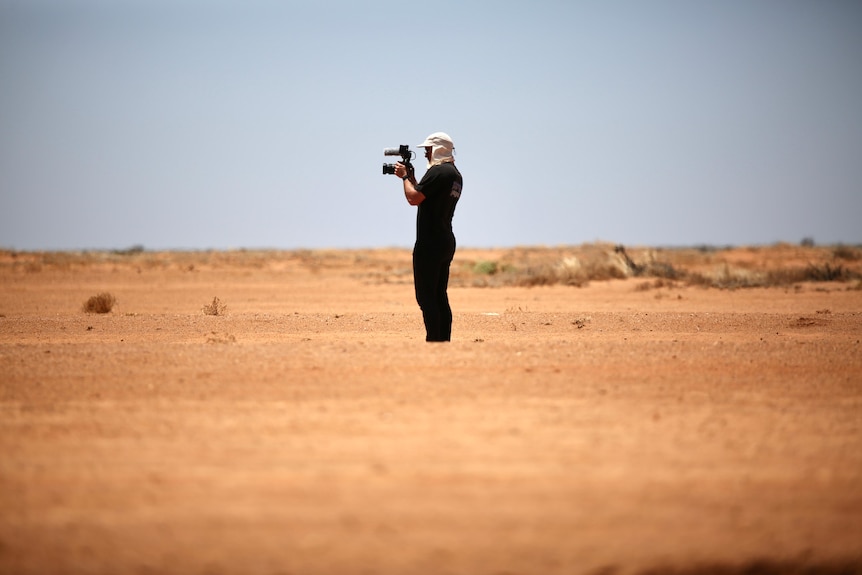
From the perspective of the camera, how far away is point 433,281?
9.59 metres

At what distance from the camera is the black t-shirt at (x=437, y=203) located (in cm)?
943

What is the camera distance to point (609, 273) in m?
30.3

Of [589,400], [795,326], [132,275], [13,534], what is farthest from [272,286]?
[13,534]

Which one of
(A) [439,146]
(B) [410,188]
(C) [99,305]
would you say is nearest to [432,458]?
(B) [410,188]

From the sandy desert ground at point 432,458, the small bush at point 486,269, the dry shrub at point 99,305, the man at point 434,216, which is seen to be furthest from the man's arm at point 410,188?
the small bush at point 486,269

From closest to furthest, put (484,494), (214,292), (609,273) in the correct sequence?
(484,494) < (214,292) < (609,273)

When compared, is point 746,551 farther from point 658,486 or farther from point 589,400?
point 589,400

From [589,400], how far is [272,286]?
2501 centimetres

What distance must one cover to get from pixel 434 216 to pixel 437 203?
0.45 ft

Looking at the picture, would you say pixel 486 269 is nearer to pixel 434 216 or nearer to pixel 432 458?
pixel 434 216

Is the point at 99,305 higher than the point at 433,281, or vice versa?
the point at 433,281

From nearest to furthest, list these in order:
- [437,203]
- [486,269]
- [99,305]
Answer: [437,203] < [99,305] < [486,269]

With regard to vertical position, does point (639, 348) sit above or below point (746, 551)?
above

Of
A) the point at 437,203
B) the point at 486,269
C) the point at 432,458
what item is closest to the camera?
the point at 432,458
